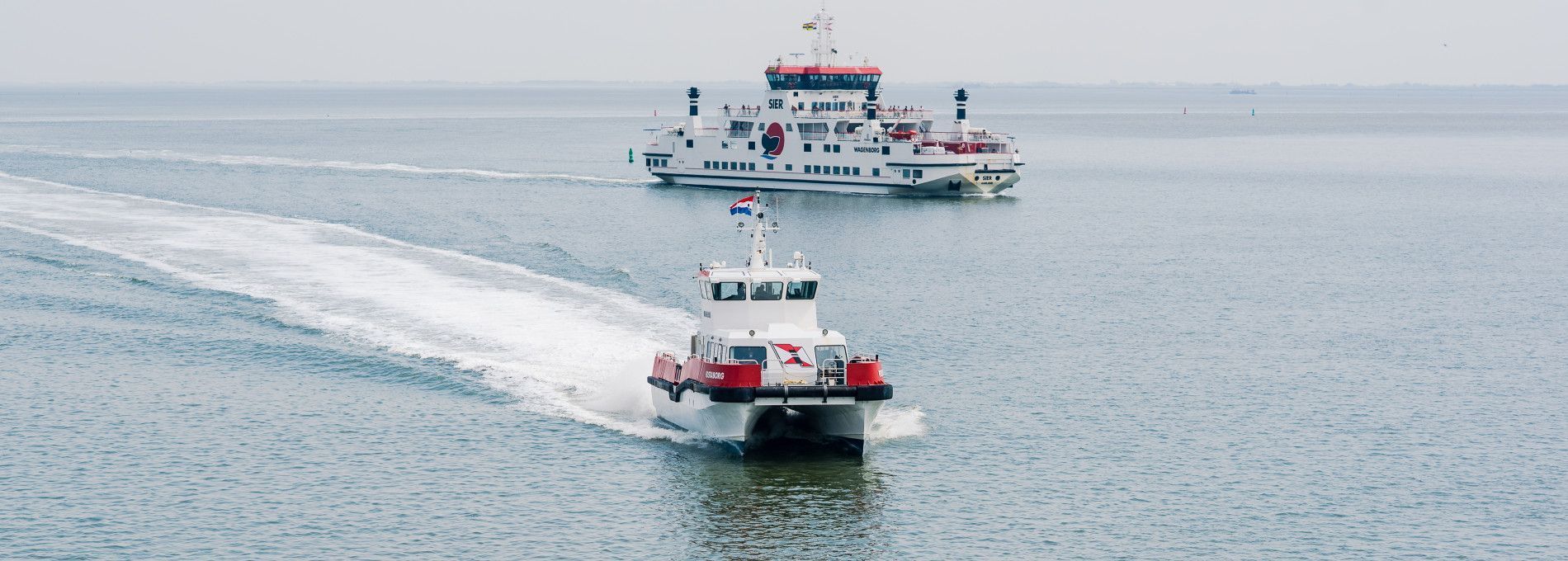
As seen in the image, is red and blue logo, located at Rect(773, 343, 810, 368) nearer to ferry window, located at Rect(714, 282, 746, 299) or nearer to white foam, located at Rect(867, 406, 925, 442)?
ferry window, located at Rect(714, 282, 746, 299)

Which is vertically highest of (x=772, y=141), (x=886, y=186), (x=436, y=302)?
(x=772, y=141)

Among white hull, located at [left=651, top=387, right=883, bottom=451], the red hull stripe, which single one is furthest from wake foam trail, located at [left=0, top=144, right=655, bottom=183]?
white hull, located at [left=651, top=387, right=883, bottom=451]

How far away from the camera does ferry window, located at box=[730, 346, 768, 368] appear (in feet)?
153

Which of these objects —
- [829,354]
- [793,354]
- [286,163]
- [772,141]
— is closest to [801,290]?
[793,354]

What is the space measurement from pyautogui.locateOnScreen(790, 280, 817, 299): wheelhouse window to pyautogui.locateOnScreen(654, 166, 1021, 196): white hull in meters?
80.5

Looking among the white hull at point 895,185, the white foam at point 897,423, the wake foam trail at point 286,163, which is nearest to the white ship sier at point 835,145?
the white hull at point 895,185

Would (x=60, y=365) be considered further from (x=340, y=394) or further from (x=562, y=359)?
(x=562, y=359)

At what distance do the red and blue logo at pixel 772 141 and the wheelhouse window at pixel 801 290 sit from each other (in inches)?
3405

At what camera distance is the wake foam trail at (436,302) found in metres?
54.4

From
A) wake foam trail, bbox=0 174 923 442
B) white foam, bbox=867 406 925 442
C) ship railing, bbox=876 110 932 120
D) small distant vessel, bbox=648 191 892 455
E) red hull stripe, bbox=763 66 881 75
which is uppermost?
red hull stripe, bbox=763 66 881 75

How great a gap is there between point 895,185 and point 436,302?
65.8 metres

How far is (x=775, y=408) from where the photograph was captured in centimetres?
4662

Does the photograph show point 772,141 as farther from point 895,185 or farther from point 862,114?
point 895,185

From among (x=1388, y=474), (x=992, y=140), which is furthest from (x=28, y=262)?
(x=992, y=140)
